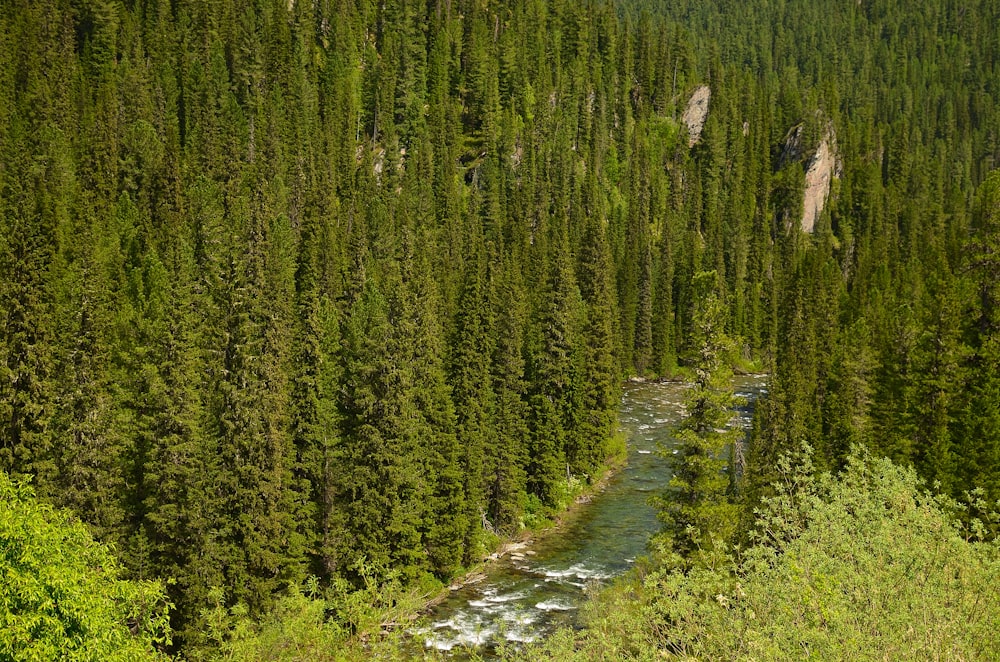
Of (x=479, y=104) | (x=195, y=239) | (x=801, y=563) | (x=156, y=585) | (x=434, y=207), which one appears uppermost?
(x=479, y=104)

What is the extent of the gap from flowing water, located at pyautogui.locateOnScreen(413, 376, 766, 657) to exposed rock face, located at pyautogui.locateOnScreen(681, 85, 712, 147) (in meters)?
121

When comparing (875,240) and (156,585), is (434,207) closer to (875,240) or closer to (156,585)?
(875,240)

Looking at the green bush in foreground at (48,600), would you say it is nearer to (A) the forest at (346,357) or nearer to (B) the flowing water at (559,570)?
(A) the forest at (346,357)

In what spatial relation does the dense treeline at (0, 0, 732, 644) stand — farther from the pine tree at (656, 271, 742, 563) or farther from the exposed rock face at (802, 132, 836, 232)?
the exposed rock face at (802, 132, 836, 232)

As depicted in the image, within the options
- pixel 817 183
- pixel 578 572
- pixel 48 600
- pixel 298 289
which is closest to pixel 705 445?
pixel 578 572

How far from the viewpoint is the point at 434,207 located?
127 m

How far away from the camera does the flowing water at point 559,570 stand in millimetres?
46812

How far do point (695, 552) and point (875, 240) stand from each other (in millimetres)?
131899

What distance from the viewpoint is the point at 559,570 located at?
185 feet

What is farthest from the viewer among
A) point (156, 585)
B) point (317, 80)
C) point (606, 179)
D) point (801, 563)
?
point (606, 179)

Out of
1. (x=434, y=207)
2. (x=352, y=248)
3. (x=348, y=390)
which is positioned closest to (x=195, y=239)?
(x=352, y=248)

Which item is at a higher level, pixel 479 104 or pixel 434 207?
pixel 479 104

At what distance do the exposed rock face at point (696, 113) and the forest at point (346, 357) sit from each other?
4590 centimetres

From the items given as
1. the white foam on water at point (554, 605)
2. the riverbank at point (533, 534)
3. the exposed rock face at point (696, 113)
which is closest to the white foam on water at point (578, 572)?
the riverbank at point (533, 534)
